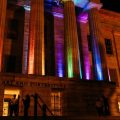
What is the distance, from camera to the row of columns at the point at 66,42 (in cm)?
2077

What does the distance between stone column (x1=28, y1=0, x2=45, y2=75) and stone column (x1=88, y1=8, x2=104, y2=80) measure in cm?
598

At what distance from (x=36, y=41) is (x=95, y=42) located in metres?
6.82

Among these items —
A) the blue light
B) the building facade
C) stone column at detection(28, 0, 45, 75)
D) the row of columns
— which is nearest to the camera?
the building facade

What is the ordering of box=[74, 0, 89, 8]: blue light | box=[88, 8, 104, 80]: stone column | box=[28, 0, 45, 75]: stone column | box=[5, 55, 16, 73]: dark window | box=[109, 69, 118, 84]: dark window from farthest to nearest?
box=[109, 69, 118, 84]: dark window, box=[74, 0, 89, 8]: blue light, box=[5, 55, 16, 73]: dark window, box=[88, 8, 104, 80]: stone column, box=[28, 0, 45, 75]: stone column

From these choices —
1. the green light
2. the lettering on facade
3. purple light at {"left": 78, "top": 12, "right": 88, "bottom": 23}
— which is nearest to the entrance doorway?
the lettering on facade

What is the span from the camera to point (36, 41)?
2136 cm

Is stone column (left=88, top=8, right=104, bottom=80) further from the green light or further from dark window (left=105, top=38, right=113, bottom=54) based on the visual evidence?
dark window (left=105, top=38, right=113, bottom=54)

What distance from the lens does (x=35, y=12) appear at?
22.7m

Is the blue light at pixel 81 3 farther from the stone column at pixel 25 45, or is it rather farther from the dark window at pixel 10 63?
the dark window at pixel 10 63

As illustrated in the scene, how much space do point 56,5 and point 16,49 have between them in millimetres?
7540

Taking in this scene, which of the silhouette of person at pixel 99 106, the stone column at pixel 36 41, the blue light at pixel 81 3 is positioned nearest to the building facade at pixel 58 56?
the stone column at pixel 36 41

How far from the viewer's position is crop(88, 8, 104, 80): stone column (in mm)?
23609

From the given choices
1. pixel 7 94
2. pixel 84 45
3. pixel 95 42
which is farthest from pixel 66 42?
pixel 7 94

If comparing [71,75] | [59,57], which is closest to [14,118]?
[71,75]
